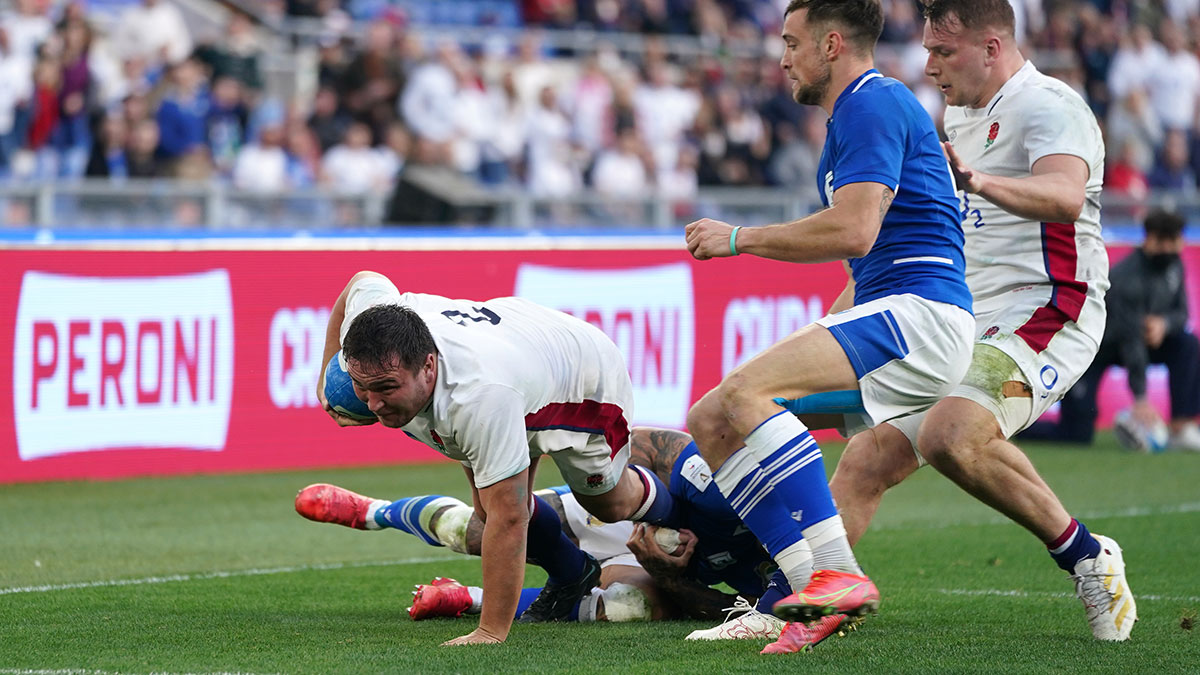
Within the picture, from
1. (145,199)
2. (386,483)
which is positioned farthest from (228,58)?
(386,483)

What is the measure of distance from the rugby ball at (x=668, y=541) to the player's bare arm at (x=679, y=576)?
0.04 ft

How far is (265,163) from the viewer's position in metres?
14.6

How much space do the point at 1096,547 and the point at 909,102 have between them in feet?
5.65

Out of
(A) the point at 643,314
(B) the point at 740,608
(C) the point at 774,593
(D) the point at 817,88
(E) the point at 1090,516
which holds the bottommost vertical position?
(E) the point at 1090,516

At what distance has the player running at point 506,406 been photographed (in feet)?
16.8

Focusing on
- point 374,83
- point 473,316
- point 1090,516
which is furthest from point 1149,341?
point 473,316

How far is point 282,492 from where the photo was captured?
10.2 m

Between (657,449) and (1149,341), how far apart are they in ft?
25.7

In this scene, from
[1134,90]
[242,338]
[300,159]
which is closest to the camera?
[242,338]

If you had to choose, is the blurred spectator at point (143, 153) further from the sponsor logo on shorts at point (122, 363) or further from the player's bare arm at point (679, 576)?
the player's bare arm at point (679, 576)

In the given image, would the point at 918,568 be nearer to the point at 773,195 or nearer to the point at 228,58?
the point at 773,195

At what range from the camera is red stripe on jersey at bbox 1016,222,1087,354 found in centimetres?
598

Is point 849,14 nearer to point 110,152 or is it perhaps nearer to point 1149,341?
point 1149,341

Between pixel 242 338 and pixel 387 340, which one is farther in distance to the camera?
pixel 242 338
